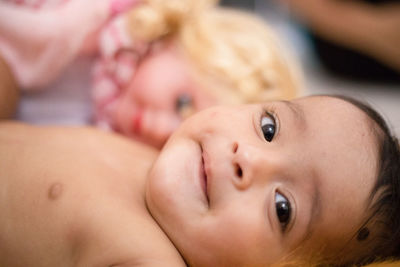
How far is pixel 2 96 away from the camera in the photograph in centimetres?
96

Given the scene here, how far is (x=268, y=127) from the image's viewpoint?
0.79 m

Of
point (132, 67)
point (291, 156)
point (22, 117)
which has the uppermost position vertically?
point (291, 156)

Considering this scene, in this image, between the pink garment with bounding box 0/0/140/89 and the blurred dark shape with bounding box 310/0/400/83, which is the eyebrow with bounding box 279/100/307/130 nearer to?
the pink garment with bounding box 0/0/140/89

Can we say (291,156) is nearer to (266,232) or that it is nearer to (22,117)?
→ (266,232)

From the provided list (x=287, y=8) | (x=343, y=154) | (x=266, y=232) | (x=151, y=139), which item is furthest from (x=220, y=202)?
(x=287, y=8)

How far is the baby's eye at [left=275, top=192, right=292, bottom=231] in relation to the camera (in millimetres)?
728

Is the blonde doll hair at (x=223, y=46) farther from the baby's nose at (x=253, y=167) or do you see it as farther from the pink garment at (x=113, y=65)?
the baby's nose at (x=253, y=167)

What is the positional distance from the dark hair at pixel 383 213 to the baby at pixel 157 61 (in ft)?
1.64

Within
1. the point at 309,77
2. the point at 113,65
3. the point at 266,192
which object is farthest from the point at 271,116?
the point at 309,77

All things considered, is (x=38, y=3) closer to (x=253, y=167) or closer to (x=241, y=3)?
(x=253, y=167)

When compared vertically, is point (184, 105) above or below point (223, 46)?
below

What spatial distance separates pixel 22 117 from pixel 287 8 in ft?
6.00

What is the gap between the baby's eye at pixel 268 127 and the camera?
78 cm

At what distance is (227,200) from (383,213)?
27 centimetres
